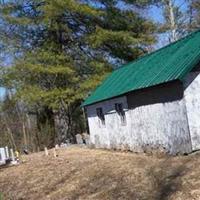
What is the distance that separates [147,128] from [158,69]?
2.27 metres

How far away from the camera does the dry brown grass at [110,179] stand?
12141 millimetres

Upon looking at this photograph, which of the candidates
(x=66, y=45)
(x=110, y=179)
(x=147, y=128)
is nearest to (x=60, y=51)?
(x=66, y=45)

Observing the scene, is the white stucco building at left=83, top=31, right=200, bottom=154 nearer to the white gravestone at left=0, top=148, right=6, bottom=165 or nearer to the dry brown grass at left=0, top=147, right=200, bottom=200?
the dry brown grass at left=0, top=147, right=200, bottom=200

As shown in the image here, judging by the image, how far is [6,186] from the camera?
17.0m

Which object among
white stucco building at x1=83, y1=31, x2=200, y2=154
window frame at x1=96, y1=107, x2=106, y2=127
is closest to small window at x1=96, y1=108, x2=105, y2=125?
window frame at x1=96, y1=107, x2=106, y2=127

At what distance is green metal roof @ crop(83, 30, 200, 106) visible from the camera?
669 inches

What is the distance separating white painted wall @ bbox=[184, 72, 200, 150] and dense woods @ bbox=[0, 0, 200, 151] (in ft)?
46.0

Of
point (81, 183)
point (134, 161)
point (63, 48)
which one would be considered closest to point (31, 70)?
point (63, 48)

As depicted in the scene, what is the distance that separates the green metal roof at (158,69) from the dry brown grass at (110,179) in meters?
2.69

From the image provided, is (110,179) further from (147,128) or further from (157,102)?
(147,128)

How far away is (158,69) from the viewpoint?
Result: 19.1m

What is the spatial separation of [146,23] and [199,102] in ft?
55.6

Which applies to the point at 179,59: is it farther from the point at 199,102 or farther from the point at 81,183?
the point at 81,183

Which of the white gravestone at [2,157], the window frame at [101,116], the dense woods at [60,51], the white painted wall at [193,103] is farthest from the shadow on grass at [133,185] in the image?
the dense woods at [60,51]
